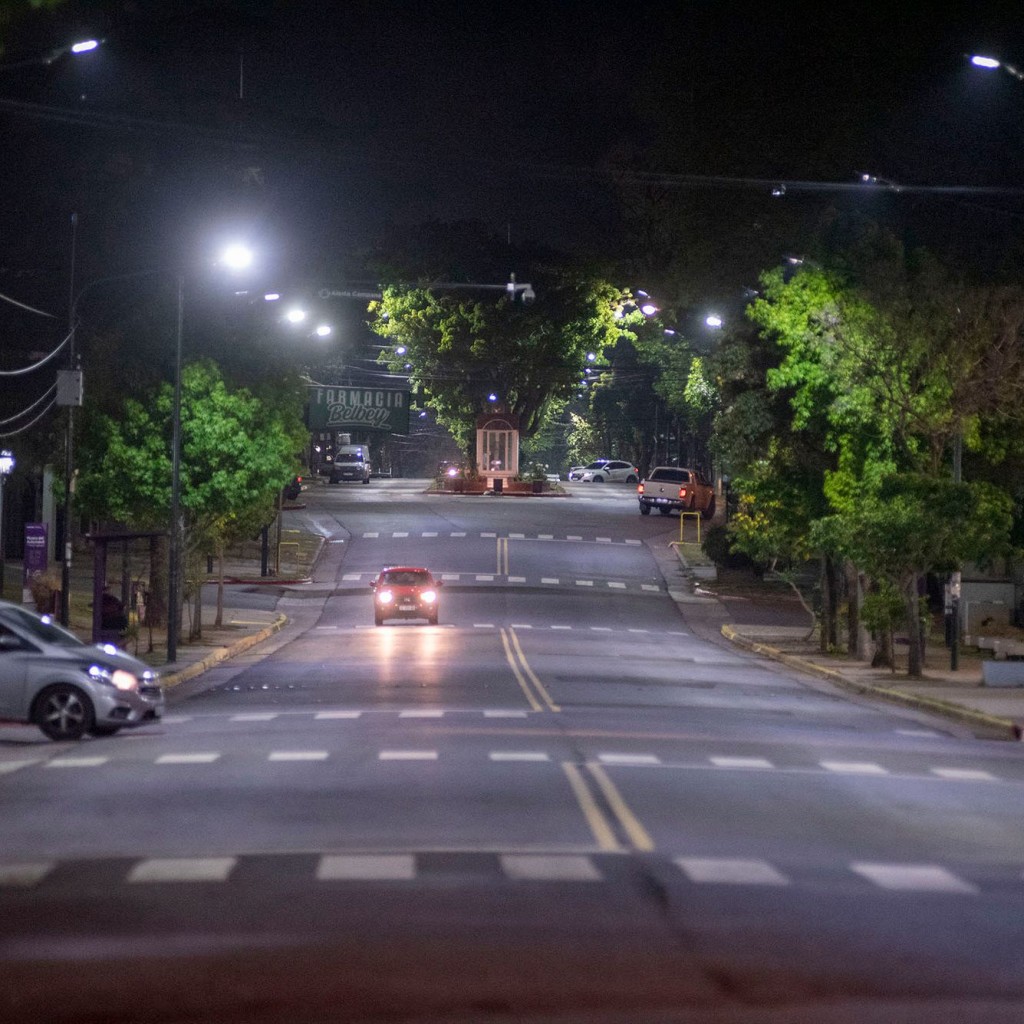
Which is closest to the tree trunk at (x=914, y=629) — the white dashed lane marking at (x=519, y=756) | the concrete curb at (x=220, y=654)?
the concrete curb at (x=220, y=654)

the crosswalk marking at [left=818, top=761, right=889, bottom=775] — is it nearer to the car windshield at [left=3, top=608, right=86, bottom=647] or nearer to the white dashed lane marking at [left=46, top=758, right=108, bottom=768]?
the white dashed lane marking at [left=46, top=758, right=108, bottom=768]

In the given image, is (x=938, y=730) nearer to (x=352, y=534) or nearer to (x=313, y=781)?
(x=313, y=781)

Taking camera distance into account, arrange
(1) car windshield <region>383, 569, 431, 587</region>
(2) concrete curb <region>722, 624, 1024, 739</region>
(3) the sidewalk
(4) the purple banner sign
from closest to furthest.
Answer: (2) concrete curb <region>722, 624, 1024, 739</region> < (3) the sidewalk < (4) the purple banner sign < (1) car windshield <region>383, 569, 431, 587</region>

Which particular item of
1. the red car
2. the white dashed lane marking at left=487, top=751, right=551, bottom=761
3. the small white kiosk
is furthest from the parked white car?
the white dashed lane marking at left=487, top=751, right=551, bottom=761

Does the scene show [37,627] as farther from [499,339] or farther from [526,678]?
[499,339]

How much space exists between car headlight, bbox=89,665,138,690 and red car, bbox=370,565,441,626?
967 inches

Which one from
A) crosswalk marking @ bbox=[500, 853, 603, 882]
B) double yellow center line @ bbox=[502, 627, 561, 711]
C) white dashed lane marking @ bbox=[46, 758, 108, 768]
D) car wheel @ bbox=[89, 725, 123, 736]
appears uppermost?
crosswalk marking @ bbox=[500, 853, 603, 882]

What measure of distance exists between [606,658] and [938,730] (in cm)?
1223

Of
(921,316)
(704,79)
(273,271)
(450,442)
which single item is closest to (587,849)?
(921,316)

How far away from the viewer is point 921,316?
3144 cm

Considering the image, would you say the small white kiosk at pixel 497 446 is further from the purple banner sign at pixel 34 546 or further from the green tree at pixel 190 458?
the purple banner sign at pixel 34 546

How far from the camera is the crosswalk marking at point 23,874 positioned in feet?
32.2

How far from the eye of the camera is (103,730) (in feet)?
63.6

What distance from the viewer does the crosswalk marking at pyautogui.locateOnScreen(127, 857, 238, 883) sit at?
32.4 feet
